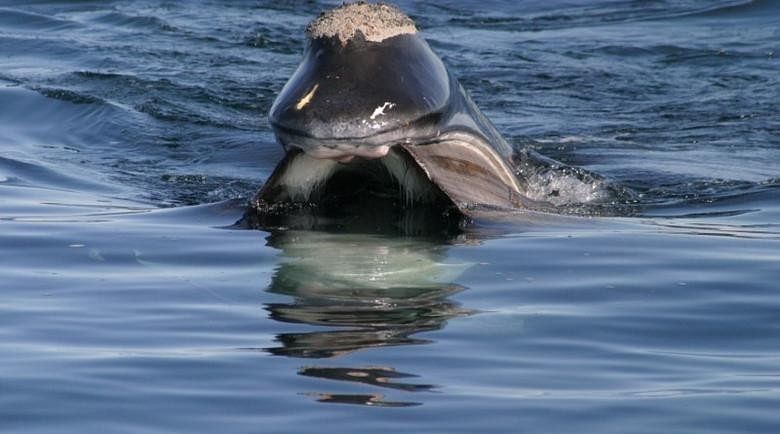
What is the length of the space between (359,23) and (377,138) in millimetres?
542

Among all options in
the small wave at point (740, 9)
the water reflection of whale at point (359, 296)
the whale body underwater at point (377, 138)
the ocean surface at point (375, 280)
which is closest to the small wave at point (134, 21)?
the ocean surface at point (375, 280)

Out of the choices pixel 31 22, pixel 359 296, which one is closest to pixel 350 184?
pixel 359 296

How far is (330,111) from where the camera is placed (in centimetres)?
644

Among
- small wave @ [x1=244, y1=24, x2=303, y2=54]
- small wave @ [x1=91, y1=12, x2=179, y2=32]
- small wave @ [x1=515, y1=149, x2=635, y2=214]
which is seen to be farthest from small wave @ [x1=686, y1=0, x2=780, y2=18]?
small wave @ [x1=515, y1=149, x2=635, y2=214]

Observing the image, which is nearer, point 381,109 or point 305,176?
point 381,109

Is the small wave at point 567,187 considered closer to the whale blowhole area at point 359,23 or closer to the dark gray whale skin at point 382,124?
the dark gray whale skin at point 382,124

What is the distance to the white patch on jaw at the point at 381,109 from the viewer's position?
6.51m

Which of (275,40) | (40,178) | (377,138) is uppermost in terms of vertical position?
(275,40)

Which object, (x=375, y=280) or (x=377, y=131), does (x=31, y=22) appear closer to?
(x=377, y=131)

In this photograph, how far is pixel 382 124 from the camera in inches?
257

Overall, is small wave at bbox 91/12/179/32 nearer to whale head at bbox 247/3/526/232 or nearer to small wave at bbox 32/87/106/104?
small wave at bbox 32/87/106/104

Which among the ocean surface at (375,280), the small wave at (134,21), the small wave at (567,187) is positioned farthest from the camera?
the small wave at (134,21)

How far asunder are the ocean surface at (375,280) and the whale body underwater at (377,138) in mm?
210

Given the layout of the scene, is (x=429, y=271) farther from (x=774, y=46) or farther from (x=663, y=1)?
(x=663, y=1)
